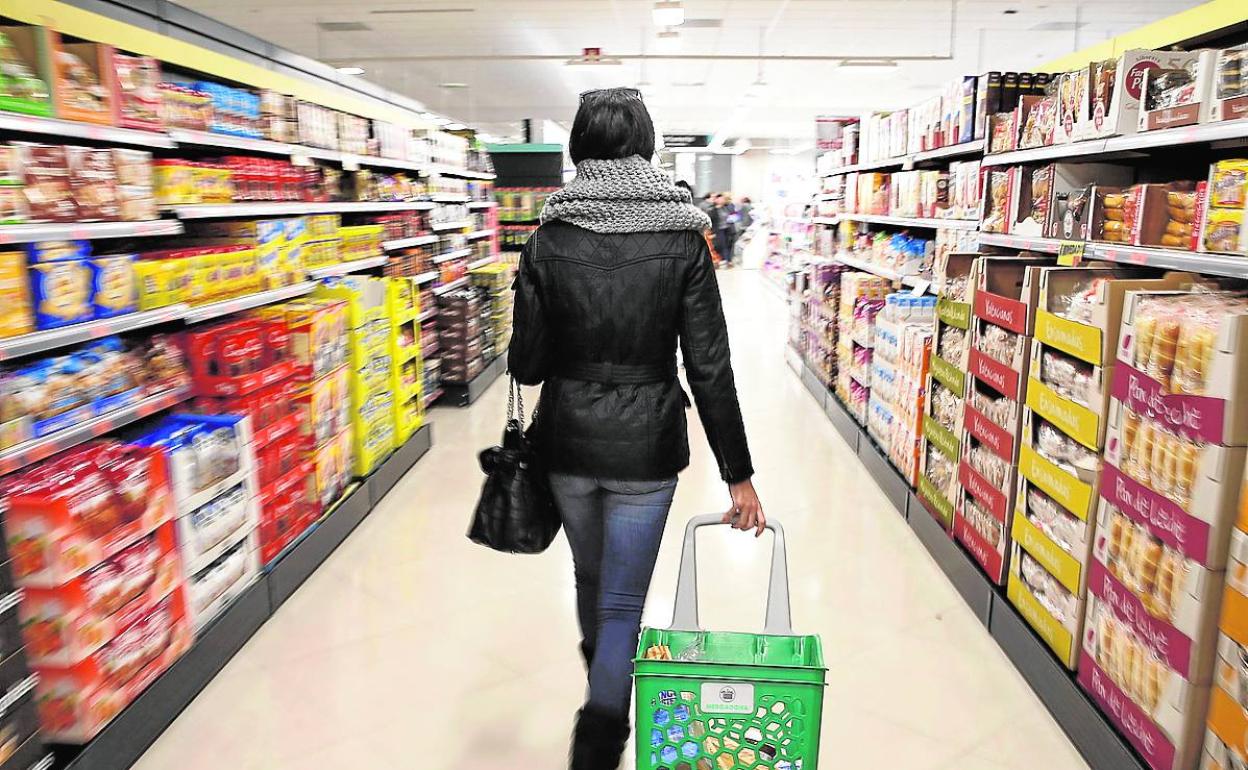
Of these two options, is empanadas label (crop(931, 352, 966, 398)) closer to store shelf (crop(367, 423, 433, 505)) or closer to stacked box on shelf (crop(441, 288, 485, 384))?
store shelf (crop(367, 423, 433, 505))

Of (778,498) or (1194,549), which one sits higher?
(1194,549)

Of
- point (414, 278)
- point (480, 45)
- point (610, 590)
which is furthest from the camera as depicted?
point (480, 45)

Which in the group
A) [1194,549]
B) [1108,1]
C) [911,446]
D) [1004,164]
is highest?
[1108,1]

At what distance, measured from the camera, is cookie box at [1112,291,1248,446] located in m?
1.91

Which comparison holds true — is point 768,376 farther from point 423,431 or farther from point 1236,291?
point 1236,291

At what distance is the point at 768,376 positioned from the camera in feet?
26.7

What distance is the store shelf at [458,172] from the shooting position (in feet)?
22.9

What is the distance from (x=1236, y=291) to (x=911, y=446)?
210cm

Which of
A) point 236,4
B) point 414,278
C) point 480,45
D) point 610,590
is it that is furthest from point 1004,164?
point 480,45

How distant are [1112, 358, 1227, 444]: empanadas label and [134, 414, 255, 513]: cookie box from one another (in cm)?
282

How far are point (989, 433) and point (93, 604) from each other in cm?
304

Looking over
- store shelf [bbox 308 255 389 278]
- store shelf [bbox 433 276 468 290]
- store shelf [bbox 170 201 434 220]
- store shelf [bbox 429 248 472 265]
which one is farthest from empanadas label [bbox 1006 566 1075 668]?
store shelf [bbox 429 248 472 265]

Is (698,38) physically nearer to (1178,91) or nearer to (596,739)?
(1178,91)

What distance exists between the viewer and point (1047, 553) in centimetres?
280
